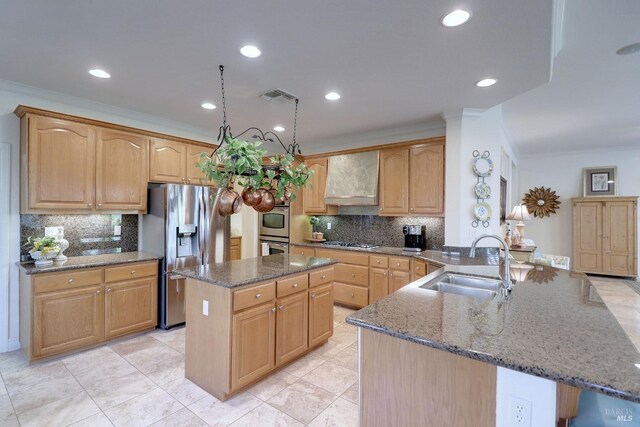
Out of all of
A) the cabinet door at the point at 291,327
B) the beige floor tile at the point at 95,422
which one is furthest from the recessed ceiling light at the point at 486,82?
the beige floor tile at the point at 95,422

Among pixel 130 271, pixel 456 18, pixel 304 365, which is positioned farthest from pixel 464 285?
pixel 130 271

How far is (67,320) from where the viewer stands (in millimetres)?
2910

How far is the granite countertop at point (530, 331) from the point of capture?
99 cm

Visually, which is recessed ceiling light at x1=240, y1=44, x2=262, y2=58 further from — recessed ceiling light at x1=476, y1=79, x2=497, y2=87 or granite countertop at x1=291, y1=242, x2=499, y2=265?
granite countertop at x1=291, y1=242, x2=499, y2=265

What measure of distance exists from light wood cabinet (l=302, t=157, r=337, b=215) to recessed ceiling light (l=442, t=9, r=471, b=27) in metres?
3.22

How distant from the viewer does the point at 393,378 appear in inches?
55.0

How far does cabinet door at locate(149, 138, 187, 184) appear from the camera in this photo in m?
3.75

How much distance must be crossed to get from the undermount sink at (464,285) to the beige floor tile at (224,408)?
152 cm

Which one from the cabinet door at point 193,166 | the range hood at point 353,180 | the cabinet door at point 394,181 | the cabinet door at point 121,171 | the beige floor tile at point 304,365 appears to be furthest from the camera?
the range hood at point 353,180

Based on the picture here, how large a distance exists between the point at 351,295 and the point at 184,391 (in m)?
2.54

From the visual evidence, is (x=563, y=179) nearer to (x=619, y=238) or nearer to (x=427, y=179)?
(x=619, y=238)

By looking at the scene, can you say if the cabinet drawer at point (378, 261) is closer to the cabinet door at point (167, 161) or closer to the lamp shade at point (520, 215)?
the lamp shade at point (520, 215)

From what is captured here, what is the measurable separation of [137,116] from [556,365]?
4.42 meters

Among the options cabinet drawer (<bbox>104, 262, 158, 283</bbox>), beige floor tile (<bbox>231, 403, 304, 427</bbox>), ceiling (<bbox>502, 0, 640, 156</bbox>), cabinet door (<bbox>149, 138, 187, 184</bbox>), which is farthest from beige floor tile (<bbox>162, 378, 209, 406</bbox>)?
ceiling (<bbox>502, 0, 640, 156</bbox>)
